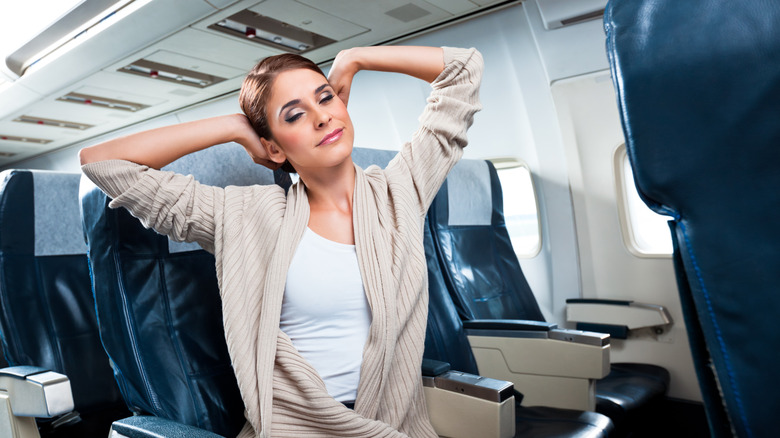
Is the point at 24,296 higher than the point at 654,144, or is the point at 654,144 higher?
the point at 654,144

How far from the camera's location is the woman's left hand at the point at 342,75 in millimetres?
1530

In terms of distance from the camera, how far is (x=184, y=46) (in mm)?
3740

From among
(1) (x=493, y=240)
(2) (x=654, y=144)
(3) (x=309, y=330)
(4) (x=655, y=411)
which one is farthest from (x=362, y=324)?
(4) (x=655, y=411)

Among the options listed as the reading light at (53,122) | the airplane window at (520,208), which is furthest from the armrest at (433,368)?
the reading light at (53,122)

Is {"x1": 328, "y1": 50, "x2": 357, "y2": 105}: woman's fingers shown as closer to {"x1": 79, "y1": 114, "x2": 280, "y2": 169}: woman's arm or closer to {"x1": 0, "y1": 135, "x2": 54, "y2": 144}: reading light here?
{"x1": 79, "y1": 114, "x2": 280, "y2": 169}: woman's arm

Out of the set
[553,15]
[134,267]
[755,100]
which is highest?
[553,15]

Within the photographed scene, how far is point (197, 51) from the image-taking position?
12.6 ft

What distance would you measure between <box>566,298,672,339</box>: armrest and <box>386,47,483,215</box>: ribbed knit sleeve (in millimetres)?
2004

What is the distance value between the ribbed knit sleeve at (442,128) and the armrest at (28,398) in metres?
1.11

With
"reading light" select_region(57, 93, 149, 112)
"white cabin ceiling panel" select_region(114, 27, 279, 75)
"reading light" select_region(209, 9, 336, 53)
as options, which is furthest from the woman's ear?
"reading light" select_region(57, 93, 149, 112)

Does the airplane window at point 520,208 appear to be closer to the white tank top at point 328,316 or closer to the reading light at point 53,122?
the white tank top at point 328,316

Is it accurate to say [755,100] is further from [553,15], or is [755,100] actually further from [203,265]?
[553,15]

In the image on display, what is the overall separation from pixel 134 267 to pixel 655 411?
2586 mm

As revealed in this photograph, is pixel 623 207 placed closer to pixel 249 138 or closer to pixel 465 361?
pixel 465 361
